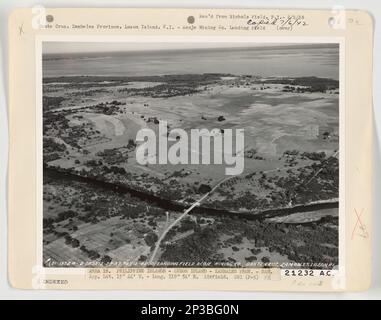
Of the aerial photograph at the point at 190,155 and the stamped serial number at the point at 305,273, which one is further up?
the aerial photograph at the point at 190,155

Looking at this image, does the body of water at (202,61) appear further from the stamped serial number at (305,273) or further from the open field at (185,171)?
the stamped serial number at (305,273)

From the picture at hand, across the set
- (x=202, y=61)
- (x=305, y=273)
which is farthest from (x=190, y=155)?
(x=305, y=273)

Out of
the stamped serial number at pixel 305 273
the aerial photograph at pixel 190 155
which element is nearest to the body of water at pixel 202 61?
the aerial photograph at pixel 190 155

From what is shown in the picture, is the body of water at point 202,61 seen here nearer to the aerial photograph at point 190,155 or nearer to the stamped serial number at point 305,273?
the aerial photograph at point 190,155

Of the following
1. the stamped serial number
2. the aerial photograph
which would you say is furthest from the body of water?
the stamped serial number

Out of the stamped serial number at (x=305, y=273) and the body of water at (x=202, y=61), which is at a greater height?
the body of water at (x=202, y=61)

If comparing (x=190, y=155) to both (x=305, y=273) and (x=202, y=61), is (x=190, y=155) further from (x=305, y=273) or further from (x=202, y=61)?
(x=305, y=273)

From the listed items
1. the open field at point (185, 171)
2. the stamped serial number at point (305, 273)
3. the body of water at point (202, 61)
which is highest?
the body of water at point (202, 61)

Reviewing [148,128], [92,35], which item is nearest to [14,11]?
[92,35]
